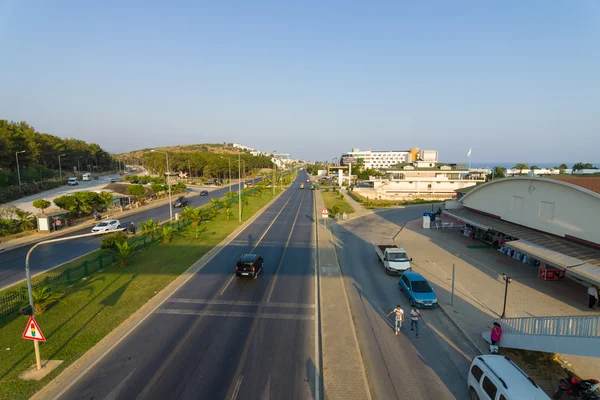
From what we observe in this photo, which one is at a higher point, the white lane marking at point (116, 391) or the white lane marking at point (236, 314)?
the white lane marking at point (116, 391)

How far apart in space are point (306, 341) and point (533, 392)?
780 centimetres

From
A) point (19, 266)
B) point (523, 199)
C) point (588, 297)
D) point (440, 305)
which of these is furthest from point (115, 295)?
point (523, 199)

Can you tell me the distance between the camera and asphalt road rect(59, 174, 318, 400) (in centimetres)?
1048

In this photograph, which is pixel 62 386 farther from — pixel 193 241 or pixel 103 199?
pixel 103 199

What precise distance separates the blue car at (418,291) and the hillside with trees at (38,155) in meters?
67.4

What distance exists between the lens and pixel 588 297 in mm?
18281

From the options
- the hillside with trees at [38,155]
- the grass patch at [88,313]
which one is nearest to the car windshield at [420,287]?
the grass patch at [88,313]

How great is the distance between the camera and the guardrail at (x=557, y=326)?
10.6 meters

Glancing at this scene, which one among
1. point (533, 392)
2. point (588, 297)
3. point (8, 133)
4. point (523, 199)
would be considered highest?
point (8, 133)

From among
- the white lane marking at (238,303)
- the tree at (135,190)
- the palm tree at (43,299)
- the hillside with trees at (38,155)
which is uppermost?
the hillside with trees at (38,155)

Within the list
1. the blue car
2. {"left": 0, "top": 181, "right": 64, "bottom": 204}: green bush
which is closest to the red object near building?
the blue car

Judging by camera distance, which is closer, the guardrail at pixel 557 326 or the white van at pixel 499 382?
the white van at pixel 499 382

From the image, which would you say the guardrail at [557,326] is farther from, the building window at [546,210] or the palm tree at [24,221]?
the palm tree at [24,221]

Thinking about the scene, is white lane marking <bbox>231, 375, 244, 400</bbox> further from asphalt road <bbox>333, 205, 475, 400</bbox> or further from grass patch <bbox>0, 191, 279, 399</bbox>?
grass patch <bbox>0, 191, 279, 399</bbox>
